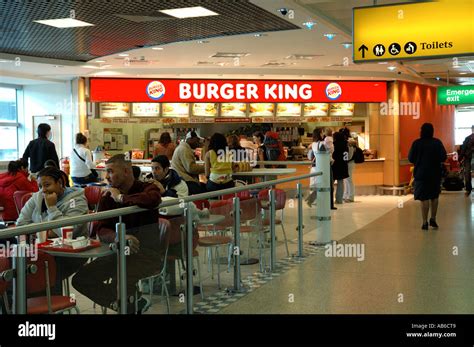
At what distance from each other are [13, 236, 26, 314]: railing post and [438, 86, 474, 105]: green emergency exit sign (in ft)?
43.1

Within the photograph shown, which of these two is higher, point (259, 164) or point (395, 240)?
point (259, 164)

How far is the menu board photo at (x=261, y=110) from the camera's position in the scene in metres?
14.8

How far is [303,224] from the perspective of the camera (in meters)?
7.89

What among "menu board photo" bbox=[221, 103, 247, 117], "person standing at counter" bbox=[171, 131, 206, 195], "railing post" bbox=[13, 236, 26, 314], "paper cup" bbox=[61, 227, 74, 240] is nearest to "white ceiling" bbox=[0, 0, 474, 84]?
"menu board photo" bbox=[221, 103, 247, 117]

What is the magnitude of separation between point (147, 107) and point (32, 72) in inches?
100

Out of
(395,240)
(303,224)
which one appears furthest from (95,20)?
(395,240)

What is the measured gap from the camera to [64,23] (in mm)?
8625

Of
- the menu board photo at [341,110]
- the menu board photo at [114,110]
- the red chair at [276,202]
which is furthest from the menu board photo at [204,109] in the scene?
the red chair at [276,202]

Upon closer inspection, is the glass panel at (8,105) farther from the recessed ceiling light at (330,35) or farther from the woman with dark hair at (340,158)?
the recessed ceiling light at (330,35)

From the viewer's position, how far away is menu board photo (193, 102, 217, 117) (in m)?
14.4

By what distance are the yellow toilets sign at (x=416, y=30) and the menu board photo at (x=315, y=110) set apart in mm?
8339

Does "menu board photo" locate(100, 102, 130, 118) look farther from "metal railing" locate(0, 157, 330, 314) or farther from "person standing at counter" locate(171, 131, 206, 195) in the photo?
"metal railing" locate(0, 157, 330, 314)

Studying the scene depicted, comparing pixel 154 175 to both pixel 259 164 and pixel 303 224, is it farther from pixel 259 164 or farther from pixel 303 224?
pixel 259 164

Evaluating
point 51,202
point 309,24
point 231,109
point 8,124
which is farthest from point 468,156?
point 51,202
